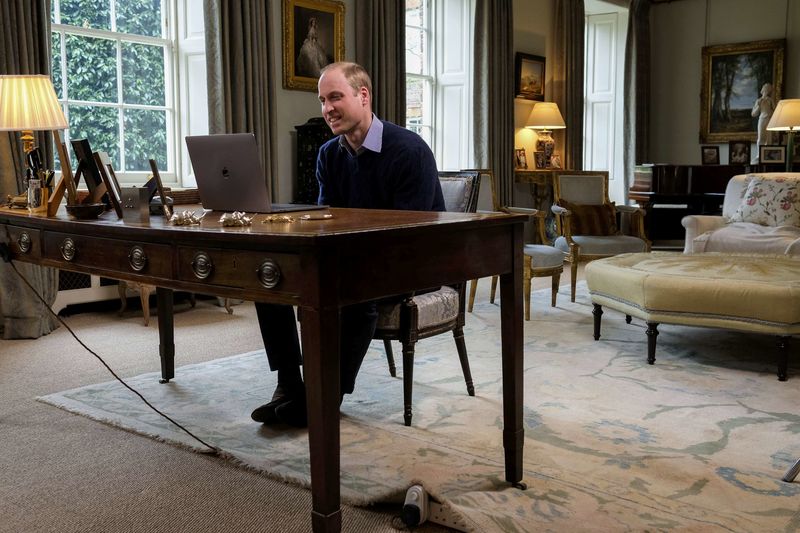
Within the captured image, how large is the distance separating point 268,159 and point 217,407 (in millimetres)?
3020

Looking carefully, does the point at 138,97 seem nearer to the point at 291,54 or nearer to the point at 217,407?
the point at 291,54

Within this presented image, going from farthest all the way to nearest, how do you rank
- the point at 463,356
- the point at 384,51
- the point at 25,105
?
the point at 384,51 < the point at 25,105 < the point at 463,356

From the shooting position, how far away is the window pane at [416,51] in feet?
26.4

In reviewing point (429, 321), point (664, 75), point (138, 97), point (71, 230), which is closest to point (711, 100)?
point (664, 75)

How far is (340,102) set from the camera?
2.90 meters

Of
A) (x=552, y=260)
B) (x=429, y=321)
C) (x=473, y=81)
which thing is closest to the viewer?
(x=429, y=321)

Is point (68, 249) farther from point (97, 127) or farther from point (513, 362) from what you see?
point (97, 127)

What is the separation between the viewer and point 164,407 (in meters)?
3.39

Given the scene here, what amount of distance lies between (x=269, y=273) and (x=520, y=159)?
293 inches

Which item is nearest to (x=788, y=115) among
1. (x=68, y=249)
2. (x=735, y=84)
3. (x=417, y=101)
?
(x=735, y=84)

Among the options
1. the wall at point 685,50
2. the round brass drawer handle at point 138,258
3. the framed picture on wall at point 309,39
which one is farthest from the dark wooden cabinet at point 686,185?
the round brass drawer handle at point 138,258

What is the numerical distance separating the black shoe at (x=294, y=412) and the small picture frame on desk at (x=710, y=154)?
844 cm

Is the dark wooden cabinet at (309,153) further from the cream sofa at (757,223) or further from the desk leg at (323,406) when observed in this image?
the desk leg at (323,406)

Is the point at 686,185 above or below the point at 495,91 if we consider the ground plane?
below
